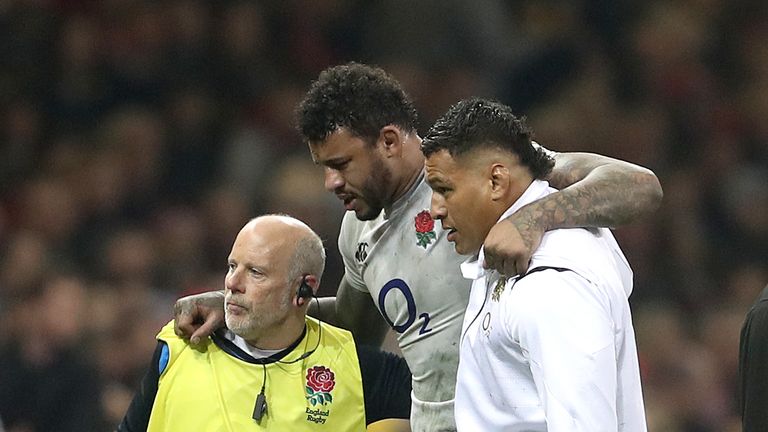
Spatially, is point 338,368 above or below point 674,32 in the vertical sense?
below

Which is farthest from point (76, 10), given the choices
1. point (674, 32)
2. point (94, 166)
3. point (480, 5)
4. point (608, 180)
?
point (608, 180)

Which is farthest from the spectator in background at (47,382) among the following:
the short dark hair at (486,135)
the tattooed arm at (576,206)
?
the short dark hair at (486,135)

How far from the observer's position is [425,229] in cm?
329

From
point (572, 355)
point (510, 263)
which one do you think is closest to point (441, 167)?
point (510, 263)

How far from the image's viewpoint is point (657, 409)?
5.89 meters

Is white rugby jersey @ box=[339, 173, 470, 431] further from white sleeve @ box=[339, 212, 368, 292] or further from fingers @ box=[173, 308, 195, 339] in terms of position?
fingers @ box=[173, 308, 195, 339]

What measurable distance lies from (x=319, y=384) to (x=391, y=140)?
659mm

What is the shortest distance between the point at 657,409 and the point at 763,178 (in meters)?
1.78

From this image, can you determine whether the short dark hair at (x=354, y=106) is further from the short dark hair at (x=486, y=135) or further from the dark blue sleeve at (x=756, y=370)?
the dark blue sleeve at (x=756, y=370)

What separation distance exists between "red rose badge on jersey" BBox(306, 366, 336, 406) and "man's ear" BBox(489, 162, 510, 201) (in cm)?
94

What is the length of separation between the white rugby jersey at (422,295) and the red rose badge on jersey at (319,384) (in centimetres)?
21

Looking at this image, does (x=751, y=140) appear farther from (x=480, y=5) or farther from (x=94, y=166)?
(x=94, y=166)

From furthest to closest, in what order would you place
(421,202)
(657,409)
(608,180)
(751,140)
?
(751,140), (657,409), (421,202), (608,180)

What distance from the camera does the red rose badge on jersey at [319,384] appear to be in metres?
3.35
